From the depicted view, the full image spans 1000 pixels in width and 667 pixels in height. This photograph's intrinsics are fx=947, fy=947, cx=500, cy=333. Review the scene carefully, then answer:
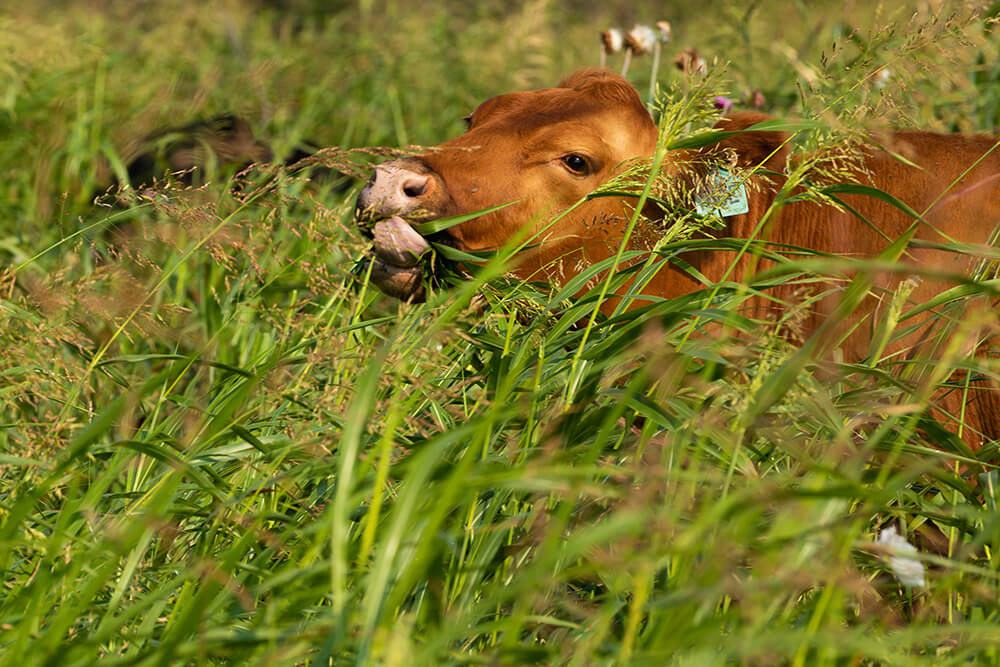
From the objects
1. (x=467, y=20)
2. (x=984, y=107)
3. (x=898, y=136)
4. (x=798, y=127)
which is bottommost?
(x=467, y=20)

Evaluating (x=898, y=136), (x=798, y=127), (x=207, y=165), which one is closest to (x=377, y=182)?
(x=798, y=127)

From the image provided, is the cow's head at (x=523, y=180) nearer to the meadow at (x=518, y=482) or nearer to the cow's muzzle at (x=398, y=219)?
the cow's muzzle at (x=398, y=219)

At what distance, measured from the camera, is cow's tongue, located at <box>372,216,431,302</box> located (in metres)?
2.46

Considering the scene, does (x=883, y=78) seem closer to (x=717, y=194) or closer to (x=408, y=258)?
(x=717, y=194)

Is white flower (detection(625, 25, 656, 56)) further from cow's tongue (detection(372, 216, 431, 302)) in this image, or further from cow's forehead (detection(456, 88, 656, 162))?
cow's tongue (detection(372, 216, 431, 302))

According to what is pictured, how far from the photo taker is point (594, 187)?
2.75 m

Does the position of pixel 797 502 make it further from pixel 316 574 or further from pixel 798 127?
pixel 798 127

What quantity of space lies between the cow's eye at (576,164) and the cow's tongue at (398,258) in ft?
1.69

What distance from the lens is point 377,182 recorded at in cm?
256

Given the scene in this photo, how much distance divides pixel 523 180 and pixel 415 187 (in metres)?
0.32

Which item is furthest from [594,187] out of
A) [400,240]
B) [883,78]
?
[883,78]

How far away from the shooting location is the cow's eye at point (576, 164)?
2734 millimetres

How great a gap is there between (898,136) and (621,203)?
851 mm

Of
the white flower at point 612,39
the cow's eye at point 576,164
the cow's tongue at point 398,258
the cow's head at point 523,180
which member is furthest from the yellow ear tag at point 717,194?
the white flower at point 612,39
